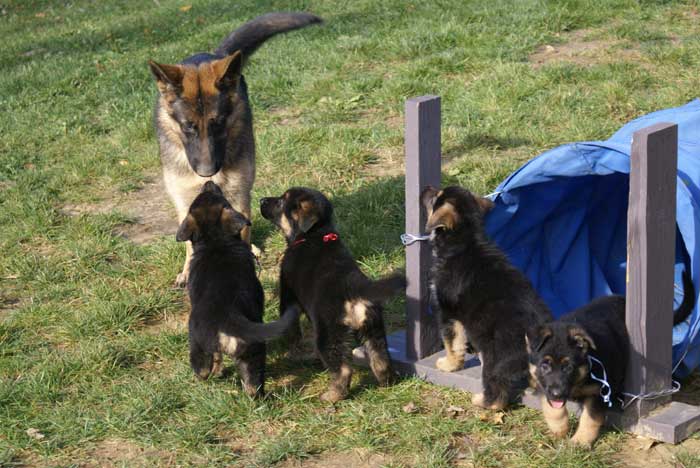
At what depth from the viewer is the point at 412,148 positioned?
16.0 ft

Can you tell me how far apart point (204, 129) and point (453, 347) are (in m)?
2.43

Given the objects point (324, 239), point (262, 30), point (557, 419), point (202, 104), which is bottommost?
point (557, 419)

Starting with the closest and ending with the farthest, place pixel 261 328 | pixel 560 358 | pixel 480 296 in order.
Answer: pixel 560 358
pixel 261 328
pixel 480 296

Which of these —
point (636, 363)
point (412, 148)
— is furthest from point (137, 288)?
point (636, 363)

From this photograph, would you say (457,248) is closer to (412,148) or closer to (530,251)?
(412,148)

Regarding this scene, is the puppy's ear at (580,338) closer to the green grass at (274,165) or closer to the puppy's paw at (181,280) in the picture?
the green grass at (274,165)

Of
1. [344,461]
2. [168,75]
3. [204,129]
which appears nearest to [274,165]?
[204,129]

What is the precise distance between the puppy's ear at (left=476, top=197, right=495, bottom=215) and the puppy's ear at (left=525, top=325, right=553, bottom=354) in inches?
33.6

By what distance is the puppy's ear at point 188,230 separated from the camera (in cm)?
520

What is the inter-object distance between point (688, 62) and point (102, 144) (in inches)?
240

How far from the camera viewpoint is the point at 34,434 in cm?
479

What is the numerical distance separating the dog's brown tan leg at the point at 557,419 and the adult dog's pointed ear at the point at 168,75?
3.33 m

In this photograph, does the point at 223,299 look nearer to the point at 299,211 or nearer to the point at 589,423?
the point at 299,211

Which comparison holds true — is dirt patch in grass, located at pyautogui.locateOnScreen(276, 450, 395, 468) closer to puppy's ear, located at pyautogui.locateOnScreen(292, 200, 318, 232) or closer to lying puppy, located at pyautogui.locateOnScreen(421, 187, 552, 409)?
lying puppy, located at pyautogui.locateOnScreen(421, 187, 552, 409)
